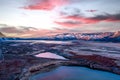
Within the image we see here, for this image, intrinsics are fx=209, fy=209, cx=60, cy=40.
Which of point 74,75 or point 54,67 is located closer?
point 74,75

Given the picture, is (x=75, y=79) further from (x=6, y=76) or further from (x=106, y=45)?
(x=106, y=45)

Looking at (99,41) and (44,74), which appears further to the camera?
(99,41)

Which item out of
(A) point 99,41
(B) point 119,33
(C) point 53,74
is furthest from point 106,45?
(C) point 53,74

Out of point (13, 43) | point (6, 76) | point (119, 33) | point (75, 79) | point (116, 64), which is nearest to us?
point (6, 76)

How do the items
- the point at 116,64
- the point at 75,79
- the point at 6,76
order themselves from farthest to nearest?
the point at 116,64, the point at 75,79, the point at 6,76

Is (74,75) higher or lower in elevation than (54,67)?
lower

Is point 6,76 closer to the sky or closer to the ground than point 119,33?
closer to the ground

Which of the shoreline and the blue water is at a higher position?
the shoreline

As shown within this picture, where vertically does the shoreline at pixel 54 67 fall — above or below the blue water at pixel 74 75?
above
